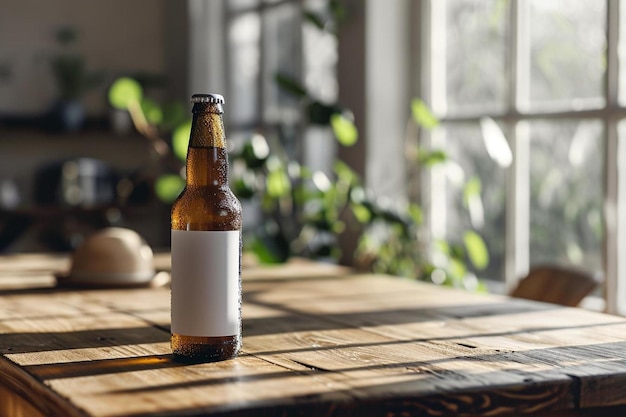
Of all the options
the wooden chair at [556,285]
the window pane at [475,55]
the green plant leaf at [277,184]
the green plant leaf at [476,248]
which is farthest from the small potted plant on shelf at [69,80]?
the wooden chair at [556,285]

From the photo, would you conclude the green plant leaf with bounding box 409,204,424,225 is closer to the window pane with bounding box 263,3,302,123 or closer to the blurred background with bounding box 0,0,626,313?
the blurred background with bounding box 0,0,626,313

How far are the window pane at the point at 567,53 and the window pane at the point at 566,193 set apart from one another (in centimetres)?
8

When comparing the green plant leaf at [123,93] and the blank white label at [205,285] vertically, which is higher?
the green plant leaf at [123,93]

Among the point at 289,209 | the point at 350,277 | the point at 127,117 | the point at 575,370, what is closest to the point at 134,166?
the point at 127,117

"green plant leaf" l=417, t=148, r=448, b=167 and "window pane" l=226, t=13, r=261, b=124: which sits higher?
"window pane" l=226, t=13, r=261, b=124

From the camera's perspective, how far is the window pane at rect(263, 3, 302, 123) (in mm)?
4445

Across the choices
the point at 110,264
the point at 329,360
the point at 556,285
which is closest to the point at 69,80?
→ the point at 110,264

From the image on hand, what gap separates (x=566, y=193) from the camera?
296 cm

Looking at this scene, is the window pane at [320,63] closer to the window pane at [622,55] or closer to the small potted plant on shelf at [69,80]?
the window pane at [622,55]

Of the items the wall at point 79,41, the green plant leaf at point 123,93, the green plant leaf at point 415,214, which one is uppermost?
the wall at point 79,41

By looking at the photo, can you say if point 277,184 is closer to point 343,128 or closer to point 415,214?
point 343,128

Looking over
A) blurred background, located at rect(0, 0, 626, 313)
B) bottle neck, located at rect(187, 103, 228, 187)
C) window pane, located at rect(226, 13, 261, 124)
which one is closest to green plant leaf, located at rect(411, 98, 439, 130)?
blurred background, located at rect(0, 0, 626, 313)

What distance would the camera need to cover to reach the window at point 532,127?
278 centimetres

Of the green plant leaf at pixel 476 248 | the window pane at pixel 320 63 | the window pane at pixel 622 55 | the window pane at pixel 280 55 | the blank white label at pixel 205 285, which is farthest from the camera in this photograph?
the window pane at pixel 280 55
